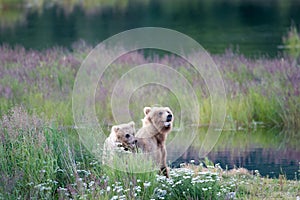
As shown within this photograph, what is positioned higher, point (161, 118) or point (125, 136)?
point (161, 118)

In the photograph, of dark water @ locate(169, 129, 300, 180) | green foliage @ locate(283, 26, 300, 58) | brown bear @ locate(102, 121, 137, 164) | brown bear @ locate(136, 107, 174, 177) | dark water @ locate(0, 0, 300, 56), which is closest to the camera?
brown bear @ locate(102, 121, 137, 164)

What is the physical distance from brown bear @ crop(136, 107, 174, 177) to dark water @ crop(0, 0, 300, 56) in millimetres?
13800

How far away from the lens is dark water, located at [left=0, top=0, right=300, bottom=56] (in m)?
28.5

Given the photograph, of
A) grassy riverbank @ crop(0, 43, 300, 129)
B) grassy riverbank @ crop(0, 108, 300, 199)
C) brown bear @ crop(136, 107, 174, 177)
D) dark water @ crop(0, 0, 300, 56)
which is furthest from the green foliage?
grassy riverbank @ crop(0, 108, 300, 199)

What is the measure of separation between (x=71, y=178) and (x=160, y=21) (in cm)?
2598

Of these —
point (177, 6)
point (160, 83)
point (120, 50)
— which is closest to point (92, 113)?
point (160, 83)

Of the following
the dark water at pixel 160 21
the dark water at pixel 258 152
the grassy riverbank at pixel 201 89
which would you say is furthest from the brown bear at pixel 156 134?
the dark water at pixel 160 21

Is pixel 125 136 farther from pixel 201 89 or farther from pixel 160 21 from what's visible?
pixel 160 21

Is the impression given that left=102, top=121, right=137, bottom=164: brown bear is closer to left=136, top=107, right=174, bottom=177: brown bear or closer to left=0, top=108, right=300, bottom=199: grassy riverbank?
left=136, top=107, right=174, bottom=177: brown bear

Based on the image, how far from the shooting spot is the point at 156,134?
9883 millimetres

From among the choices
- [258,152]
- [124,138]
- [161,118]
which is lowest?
[258,152]

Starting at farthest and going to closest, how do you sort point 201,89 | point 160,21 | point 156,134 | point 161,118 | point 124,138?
point 160,21 < point 201,89 < point 156,134 < point 161,118 < point 124,138

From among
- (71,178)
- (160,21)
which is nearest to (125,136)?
(71,178)

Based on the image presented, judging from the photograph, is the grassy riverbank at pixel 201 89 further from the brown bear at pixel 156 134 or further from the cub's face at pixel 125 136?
the cub's face at pixel 125 136
